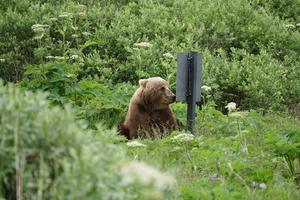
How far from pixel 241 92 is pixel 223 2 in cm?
324

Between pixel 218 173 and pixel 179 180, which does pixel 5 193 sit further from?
pixel 218 173

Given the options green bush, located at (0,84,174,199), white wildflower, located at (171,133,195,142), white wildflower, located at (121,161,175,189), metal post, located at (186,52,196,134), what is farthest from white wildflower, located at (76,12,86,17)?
white wildflower, located at (121,161,175,189)

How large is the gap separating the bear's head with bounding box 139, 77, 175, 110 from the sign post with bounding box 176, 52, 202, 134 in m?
0.48

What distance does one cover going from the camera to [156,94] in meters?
9.00

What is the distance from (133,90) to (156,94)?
4.29ft

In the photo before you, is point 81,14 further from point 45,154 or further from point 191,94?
point 45,154

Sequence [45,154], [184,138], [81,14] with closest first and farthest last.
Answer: [45,154]
[184,138]
[81,14]

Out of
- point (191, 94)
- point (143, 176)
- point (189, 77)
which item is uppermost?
point (143, 176)

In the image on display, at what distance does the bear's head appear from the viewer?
9.01 meters

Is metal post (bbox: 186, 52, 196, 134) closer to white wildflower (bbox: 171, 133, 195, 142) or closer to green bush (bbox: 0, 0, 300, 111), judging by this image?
white wildflower (bbox: 171, 133, 195, 142)

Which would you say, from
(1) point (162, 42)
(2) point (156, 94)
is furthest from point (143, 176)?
(1) point (162, 42)

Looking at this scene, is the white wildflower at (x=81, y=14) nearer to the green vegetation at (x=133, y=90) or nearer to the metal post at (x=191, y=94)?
the green vegetation at (x=133, y=90)

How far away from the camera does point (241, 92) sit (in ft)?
37.2

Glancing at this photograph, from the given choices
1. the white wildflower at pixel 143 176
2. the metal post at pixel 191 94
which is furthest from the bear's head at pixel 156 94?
the white wildflower at pixel 143 176
